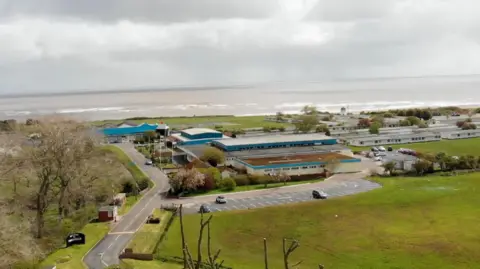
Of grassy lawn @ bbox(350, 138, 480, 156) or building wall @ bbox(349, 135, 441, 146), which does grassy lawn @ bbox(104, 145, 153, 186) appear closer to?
grassy lawn @ bbox(350, 138, 480, 156)

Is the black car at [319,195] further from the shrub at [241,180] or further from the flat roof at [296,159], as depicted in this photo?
the flat roof at [296,159]

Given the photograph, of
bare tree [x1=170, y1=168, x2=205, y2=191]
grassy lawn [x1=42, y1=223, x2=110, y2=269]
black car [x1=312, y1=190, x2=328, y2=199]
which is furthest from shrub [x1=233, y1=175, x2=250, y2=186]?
grassy lawn [x1=42, y1=223, x2=110, y2=269]

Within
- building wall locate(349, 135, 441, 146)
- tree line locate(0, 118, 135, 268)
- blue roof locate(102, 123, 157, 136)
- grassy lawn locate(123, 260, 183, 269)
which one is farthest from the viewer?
blue roof locate(102, 123, 157, 136)

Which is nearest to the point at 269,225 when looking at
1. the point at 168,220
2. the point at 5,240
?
the point at 168,220

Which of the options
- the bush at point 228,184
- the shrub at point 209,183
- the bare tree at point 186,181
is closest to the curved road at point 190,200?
the bare tree at point 186,181

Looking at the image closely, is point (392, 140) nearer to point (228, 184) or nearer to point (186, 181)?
point (228, 184)

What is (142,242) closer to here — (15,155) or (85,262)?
(85,262)

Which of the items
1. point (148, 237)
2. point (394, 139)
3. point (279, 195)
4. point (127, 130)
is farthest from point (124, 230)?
point (127, 130)
